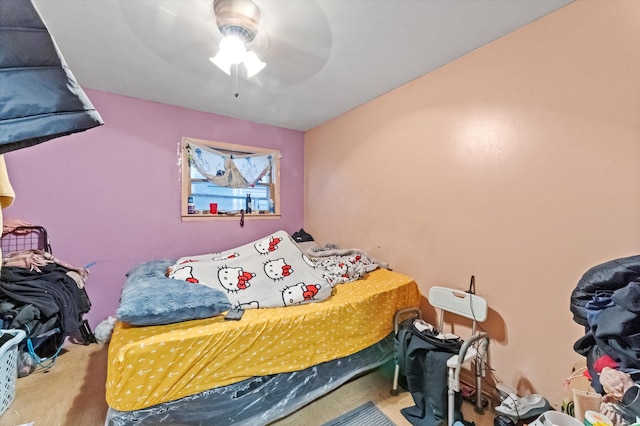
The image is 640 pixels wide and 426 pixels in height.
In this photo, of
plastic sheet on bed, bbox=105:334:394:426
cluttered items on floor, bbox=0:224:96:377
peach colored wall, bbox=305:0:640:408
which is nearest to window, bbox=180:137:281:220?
cluttered items on floor, bbox=0:224:96:377

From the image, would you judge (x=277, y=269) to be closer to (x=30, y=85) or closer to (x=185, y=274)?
(x=185, y=274)

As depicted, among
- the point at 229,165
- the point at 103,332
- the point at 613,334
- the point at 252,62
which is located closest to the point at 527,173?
the point at 613,334

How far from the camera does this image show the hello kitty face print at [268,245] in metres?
2.31

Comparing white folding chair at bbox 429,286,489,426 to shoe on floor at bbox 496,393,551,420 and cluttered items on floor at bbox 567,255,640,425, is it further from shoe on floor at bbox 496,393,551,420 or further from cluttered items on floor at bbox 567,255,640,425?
cluttered items on floor at bbox 567,255,640,425

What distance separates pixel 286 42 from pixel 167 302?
68.2 inches

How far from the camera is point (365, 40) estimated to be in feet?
5.64

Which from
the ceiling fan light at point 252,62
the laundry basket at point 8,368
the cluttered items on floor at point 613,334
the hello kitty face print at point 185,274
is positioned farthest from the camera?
the hello kitty face print at point 185,274

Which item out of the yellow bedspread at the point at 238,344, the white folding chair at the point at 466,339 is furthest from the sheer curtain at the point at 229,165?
the white folding chair at the point at 466,339

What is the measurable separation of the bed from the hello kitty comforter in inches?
2.3

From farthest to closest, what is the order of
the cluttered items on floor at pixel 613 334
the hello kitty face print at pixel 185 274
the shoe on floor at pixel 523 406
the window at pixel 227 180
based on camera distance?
the window at pixel 227 180, the hello kitty face print at pixel 185 274, the shoe on floor at pixel 523 406, the cluttered items on floor at pixel 613 334

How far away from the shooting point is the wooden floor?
1539 mm

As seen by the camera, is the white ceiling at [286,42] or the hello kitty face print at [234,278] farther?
the hello kitty face print at [234,278]

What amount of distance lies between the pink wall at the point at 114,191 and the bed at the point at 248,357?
0.80 metres

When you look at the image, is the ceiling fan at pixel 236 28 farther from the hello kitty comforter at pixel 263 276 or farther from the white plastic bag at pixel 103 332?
the white plastic bag at pixel 103 332
